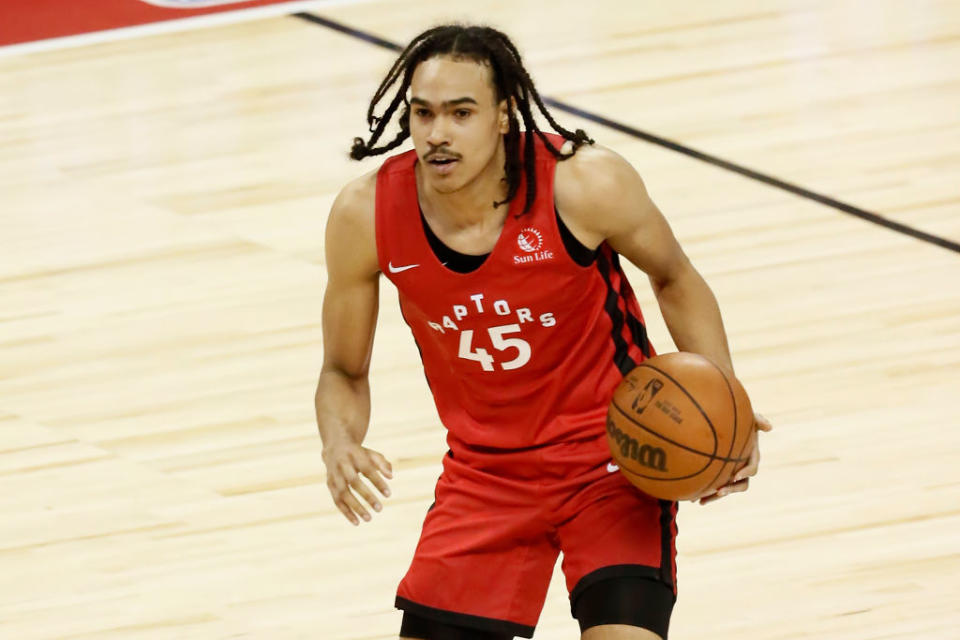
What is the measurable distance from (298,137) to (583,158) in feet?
14.8

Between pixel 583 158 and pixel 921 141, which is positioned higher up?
pixel 583 158

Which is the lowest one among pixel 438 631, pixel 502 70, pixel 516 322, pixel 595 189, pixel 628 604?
pixel 438 631

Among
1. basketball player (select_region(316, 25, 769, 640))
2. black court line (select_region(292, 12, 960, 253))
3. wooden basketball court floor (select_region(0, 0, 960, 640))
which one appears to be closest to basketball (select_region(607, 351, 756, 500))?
basketball player (select_region(316, 25, 769, 640))

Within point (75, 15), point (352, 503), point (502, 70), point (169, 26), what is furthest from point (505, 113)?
point (75, 15)

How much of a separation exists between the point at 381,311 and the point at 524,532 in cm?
291

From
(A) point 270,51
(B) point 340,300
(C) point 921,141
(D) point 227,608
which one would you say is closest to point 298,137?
(A) point 270,51

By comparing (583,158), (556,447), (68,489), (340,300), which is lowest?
(68,489)

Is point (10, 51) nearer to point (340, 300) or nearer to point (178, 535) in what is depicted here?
point (178, 535)

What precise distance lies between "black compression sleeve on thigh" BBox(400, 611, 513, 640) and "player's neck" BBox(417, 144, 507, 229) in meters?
0.89

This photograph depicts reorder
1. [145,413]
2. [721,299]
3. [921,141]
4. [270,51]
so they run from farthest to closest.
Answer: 1. [270,51]
2. [921,141]
3. [721,299]
4. [145,413]

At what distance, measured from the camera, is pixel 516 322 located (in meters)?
3.92

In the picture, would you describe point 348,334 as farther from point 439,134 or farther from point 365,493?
point 439,134

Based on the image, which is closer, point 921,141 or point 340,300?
point 340,300

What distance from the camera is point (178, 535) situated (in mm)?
5453
